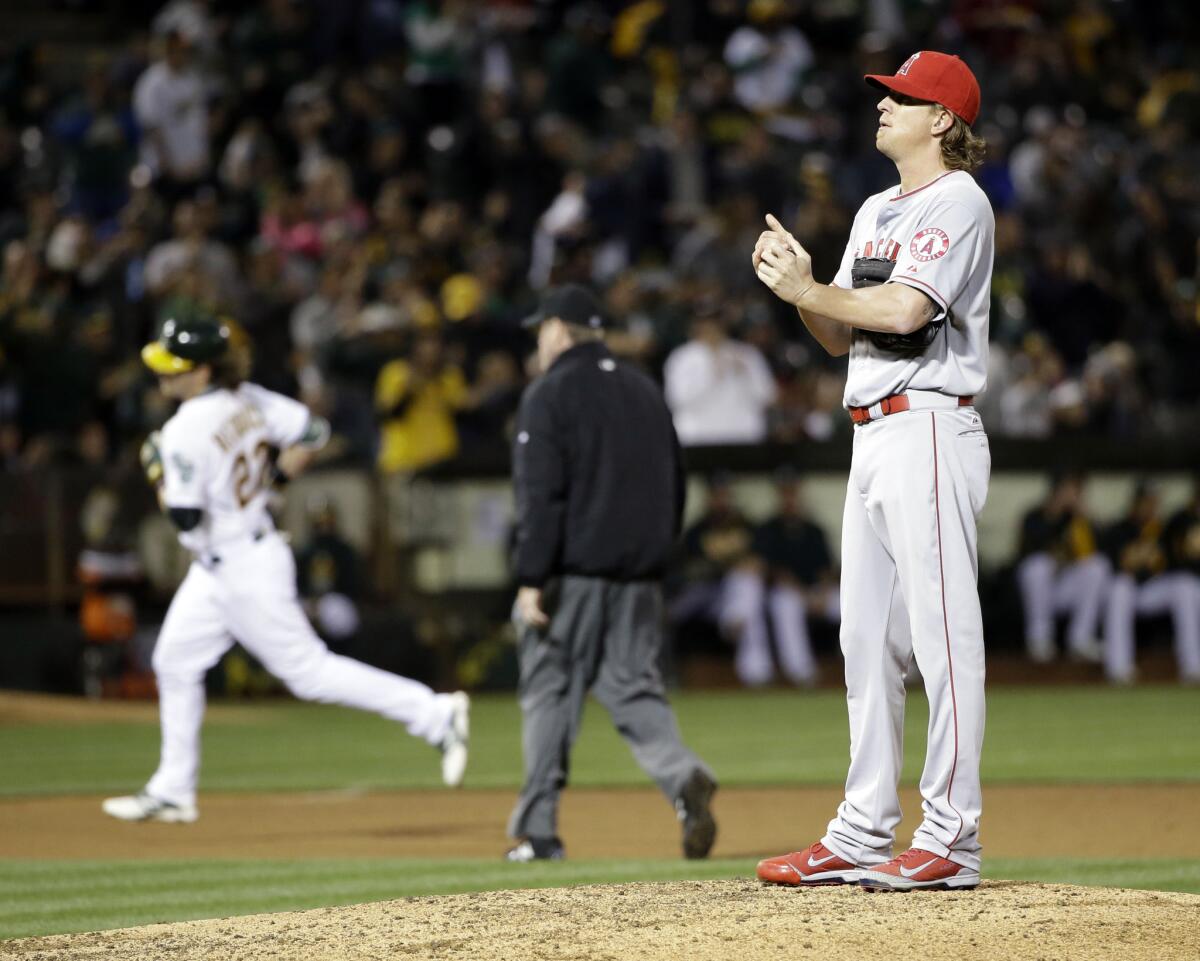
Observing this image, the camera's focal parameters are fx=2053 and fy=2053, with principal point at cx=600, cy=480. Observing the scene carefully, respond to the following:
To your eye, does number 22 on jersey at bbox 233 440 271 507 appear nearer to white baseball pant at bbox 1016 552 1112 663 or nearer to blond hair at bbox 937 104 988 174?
blond hair at bbox 937 104 988 174

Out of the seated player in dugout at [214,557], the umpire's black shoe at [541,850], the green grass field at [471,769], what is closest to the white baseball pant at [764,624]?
the green grass field at [471,769]

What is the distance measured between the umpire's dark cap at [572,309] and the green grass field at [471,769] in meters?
2.09

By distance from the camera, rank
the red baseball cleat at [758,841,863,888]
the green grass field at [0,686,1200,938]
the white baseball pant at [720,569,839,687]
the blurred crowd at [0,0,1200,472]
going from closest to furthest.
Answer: the red baseball cleat at [758,841,863,888] → the green grass field at [0,686,1200,938] → the blurred crowd at [0,0,1200,472] → the white baseball pant at [720,569,839,687]

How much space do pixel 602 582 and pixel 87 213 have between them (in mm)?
11442

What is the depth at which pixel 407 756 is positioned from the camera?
12.8 m

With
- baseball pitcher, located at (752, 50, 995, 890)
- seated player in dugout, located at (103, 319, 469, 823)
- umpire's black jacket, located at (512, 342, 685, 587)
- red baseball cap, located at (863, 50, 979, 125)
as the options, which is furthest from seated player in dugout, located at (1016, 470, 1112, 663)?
red baseball cap, located at (863, 50, 979, 125)

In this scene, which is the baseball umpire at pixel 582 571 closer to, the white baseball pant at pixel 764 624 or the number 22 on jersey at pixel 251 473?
the number 22 on jersey at pixel 251 473

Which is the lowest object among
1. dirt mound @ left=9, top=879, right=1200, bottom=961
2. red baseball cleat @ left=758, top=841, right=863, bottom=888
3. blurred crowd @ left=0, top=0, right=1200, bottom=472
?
dirt mound @ left=9, top=879, right=1200, bottom=961

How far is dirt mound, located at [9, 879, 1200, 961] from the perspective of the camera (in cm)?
443

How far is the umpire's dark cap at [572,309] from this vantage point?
26.3 feet

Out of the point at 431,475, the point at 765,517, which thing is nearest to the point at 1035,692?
the point at 765,517

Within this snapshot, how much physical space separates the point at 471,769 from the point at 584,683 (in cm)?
400

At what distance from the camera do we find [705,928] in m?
4.57

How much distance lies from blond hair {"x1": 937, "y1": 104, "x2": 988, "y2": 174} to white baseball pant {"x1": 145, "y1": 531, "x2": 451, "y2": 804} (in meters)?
4.41
